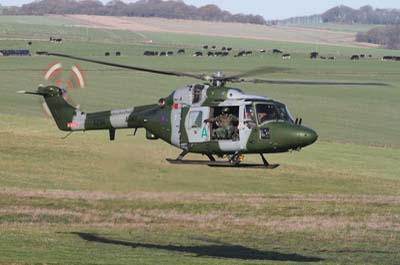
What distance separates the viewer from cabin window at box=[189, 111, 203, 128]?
28472 mm

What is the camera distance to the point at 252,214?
4150 centimetres

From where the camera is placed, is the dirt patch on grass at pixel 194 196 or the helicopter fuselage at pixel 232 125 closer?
the helicopter fuselage at pixel 232 125

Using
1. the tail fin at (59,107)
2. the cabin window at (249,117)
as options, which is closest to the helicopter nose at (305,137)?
the cabin window at (249,117)

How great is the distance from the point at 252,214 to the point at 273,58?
11391 centimetres

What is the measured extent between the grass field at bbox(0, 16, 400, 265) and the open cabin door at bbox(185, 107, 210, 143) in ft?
11.6

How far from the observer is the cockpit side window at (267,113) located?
27.6m

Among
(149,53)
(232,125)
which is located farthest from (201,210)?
(149,53)

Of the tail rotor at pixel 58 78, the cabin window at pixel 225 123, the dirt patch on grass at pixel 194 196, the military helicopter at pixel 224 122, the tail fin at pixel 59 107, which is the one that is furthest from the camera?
the dirt patch on grass at pixel 194 196

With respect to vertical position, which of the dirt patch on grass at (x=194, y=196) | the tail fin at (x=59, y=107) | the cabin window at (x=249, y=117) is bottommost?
the dirt patch on grass at (x=194, y=196)

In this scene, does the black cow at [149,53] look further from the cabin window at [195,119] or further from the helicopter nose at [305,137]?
the helicopter nose at [305,137]

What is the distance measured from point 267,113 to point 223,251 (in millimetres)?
6375

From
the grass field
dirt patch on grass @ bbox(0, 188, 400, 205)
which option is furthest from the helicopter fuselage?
dirt patch on grass @ bbox(0, 188, 400, 205)

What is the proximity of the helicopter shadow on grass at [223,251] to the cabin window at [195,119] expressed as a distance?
168 inches

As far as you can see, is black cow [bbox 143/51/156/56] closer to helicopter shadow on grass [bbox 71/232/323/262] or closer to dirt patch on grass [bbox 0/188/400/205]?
dirt patch on grass [bbox 0/188/400/205]
